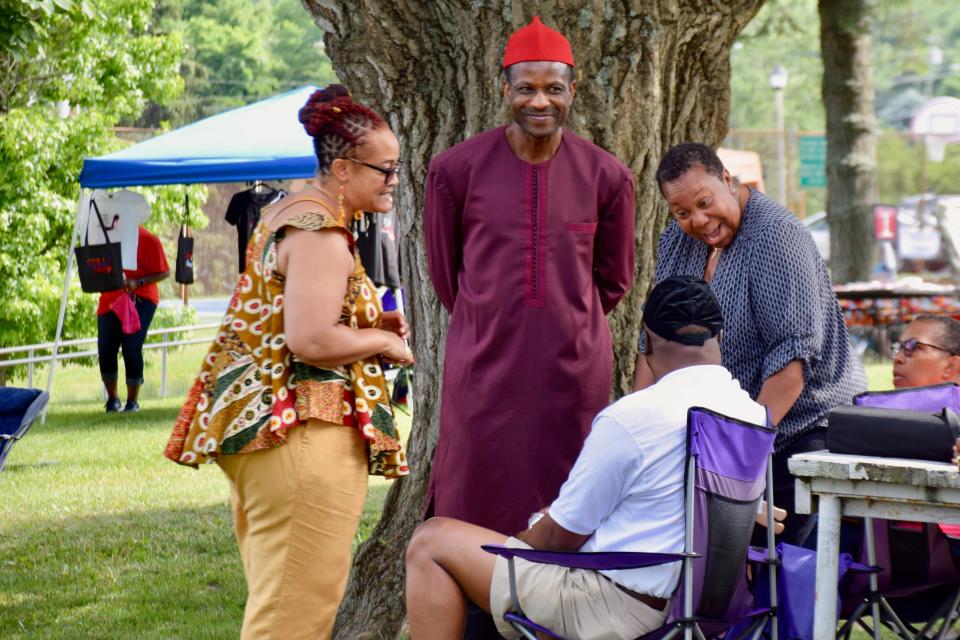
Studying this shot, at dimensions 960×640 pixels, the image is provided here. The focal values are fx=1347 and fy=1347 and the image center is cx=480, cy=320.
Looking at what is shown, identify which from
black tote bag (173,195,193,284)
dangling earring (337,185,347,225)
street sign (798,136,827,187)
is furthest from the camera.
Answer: street sign (798,136,827,187)

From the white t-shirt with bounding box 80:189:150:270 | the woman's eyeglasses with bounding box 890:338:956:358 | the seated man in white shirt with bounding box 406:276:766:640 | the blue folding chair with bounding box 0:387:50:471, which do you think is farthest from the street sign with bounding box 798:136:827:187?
the seated man in white shirt with bounding box 406:276:766:640

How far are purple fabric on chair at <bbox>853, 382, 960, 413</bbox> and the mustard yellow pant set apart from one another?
5.01 feet

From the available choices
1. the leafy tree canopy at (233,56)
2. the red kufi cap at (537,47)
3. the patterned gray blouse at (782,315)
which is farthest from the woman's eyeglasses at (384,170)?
the leafy tree canopy at (233,56)

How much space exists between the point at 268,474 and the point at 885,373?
37.2 ft

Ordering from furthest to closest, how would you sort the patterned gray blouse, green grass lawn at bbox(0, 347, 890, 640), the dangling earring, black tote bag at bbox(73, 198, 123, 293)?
black tote bag at bbox(73, 198, 123, 293) → green grass lawn at bbox(0, 347, 890, 640) → the patterned gray blouse → the dangling earring

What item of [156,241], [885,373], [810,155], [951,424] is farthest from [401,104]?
[810,155]

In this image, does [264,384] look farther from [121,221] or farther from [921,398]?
[121,221]

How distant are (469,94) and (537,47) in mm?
958

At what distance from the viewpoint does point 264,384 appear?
130 inches

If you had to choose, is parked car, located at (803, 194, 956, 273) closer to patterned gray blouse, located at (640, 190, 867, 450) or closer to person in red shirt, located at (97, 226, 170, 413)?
person in red shirt, located at (97, 226, 170, 413)

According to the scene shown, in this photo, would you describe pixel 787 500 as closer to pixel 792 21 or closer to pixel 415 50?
pixel 415 50

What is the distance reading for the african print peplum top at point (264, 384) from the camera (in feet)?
10.7

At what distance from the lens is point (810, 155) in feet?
87.8

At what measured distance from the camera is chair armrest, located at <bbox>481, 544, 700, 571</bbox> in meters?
3.11
